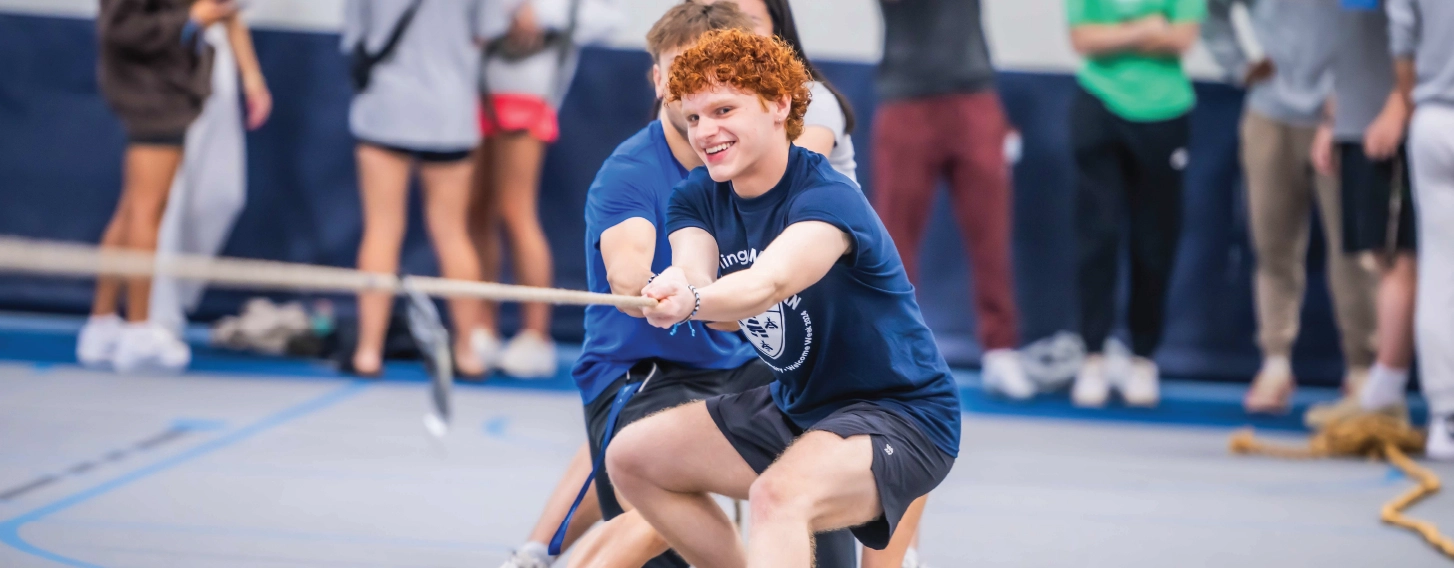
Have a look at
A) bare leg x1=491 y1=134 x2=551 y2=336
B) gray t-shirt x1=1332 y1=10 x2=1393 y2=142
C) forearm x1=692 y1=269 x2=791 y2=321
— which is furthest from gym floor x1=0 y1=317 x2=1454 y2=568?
forearm x1=692 y1=269 x2=791 y2=321

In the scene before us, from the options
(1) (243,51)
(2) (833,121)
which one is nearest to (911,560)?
(2) (833,121)

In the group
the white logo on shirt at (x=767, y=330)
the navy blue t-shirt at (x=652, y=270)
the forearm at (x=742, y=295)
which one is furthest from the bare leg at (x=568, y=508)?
the forearm at (x=742, y=295)

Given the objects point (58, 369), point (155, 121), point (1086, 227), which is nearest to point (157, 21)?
point (155, 121)

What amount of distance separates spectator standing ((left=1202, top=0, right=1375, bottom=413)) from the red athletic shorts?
101 inches

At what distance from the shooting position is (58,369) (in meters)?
5.57

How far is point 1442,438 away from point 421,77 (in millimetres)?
3715

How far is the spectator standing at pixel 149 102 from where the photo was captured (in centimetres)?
527

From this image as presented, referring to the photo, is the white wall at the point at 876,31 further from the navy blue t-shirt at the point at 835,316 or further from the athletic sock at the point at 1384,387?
the navy blue t-shirt at the point at 835,316

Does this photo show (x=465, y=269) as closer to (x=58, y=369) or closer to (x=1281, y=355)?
(x=58, y=369)

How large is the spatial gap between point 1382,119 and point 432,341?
3606 millimetres

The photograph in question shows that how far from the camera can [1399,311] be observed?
15.7ft

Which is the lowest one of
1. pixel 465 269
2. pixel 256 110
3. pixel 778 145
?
pixel 465 269

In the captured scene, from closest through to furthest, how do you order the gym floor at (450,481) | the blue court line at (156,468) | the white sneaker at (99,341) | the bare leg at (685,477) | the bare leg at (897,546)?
the bare leg at (685,477) < the bare leg at (897,546) < the blue court line at (156,468) < the gym floor at (450,481) < the white sneaker at (99,341)

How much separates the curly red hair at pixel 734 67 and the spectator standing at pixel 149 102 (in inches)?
141
